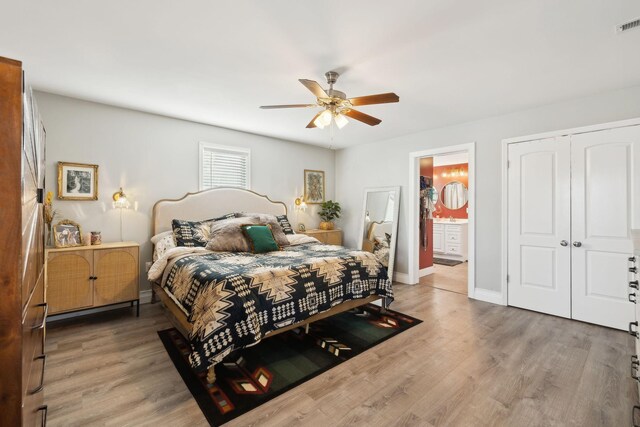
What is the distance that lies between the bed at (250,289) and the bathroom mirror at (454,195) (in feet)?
17.2

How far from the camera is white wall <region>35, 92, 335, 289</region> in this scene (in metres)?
3.30

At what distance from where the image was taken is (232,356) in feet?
7.97

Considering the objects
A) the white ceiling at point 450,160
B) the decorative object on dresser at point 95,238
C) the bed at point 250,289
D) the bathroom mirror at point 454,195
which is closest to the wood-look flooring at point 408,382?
the bed at point 250,289

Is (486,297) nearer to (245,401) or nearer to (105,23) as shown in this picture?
(245,401)

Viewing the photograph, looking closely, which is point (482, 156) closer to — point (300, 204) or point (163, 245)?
point (300, 204)

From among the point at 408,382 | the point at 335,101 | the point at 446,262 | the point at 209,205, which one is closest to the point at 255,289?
the point at 408,382

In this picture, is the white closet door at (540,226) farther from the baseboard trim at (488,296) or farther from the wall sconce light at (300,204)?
the wall sconce light at (300,204)

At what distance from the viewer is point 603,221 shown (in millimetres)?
3139

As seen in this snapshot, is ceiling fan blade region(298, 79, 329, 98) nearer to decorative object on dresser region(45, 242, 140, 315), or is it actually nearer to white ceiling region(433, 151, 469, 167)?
decorative object on dresser region(45, 242, 140, 315)

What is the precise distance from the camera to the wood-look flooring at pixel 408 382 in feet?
5.86

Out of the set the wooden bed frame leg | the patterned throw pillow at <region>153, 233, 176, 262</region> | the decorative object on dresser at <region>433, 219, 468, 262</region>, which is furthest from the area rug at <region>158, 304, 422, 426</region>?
the decorative object on dresser at <region>433, 219, 468, 262</region>

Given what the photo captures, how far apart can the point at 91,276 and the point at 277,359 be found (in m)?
2.20

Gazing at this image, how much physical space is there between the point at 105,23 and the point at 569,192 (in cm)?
462

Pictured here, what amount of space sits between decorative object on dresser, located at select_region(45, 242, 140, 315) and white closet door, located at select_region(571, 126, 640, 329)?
499 centimetres
